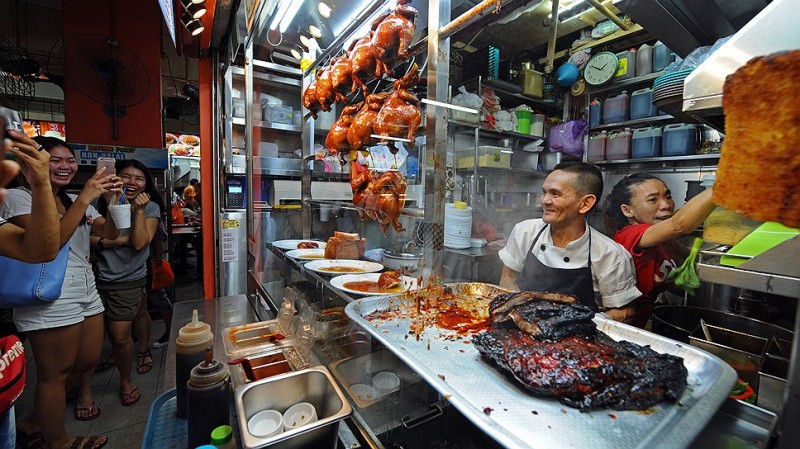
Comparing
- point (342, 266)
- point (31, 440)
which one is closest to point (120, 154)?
point (31, 440)

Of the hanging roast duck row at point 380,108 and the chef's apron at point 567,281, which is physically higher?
the hanging roast duck row at point 380,108

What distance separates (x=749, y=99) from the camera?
0.57 meters

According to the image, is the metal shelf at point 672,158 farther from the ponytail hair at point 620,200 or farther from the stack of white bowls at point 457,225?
the stack of white bowls at point 457,225

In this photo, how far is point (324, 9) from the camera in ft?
8.86

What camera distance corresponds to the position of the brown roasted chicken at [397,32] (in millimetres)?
1815

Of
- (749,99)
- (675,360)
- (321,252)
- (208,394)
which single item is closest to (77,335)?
(321,252)

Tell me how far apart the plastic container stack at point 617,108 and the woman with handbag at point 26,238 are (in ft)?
18.9

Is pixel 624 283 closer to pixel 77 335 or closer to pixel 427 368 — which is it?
pixel 427 368

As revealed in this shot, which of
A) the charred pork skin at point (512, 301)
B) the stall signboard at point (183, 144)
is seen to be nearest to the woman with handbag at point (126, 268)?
the charred pork skin at point (512, 301)

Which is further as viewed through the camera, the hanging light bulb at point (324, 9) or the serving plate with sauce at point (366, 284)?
the hanging light bulb at point (324, 9)

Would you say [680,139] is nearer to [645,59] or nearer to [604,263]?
[645,59]

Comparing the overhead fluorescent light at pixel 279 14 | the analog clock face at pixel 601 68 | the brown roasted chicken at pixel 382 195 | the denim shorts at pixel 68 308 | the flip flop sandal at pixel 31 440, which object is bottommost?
the flip flop sandal at pixel 31 440

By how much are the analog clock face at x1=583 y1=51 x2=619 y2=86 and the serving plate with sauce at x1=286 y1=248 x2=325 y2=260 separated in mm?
4484

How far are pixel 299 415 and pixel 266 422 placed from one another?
0.11 meters
